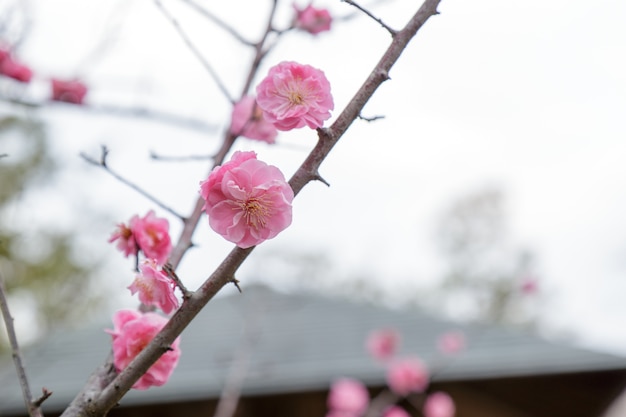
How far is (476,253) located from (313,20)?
52.8ft

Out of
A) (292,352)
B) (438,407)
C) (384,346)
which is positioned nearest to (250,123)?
(438,407)

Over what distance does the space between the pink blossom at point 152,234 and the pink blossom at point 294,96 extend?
255mm

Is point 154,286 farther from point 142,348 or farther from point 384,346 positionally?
point 384,346

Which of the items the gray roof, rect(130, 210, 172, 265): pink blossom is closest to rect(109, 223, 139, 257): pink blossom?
rect(130, 210, 172, 265): pink blossom

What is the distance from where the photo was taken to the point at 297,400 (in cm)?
480

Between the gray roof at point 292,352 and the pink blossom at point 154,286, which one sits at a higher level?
the pink blossom at point 154,286

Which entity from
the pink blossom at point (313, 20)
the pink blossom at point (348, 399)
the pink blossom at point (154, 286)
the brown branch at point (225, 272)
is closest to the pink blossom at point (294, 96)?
the brown branch at point (225, 272)

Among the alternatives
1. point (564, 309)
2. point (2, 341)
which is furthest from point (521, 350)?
point (564, 309)

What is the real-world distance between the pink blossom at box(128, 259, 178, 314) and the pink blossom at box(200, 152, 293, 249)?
0.09 m

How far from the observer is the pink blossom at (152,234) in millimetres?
1021

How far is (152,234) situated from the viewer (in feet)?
3.40

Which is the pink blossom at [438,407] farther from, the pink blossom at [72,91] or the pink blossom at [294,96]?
the pink blossom at [294,96]

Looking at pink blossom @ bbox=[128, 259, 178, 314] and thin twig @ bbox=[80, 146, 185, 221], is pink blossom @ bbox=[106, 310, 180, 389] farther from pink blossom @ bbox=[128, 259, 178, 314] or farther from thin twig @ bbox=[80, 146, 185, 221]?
thin twig @ bbox=[80, 146, 185, 221]

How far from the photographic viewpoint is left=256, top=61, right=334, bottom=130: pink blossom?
2.77 ft
